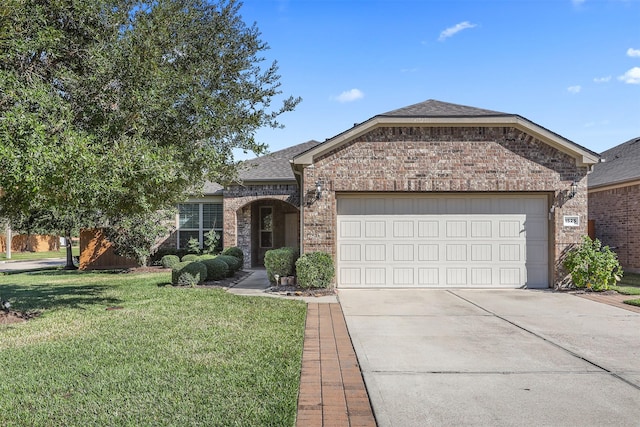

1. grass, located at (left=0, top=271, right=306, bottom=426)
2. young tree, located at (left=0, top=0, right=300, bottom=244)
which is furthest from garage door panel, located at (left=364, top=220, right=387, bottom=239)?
young tree, located at (left=0, top=0, right=300, bottom=244)

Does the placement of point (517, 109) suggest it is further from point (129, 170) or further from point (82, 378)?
point (82, 378)

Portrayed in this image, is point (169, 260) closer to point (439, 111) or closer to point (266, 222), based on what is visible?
point (266, 222)

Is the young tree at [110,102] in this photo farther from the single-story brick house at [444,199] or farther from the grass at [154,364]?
the single-story brick house at [444,199]

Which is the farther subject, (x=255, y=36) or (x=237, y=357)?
(x=255, y=36)

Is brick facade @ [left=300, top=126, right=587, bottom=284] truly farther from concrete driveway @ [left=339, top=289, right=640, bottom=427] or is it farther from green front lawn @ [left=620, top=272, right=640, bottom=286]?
green front lawn @ [left=620, top=272, right=640, bottom=286]

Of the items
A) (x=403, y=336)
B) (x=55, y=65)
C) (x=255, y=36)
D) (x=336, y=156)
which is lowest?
(x=403, y=336)

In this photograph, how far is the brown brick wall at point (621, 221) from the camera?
13.5 m

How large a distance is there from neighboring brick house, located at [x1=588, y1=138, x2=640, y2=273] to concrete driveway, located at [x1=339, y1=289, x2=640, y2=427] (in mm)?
6780

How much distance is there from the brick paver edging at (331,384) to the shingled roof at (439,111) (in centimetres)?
626

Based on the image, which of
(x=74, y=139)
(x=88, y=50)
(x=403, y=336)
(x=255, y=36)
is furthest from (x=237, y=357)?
(x=255, y=36)

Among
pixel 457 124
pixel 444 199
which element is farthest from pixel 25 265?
pixel 457 124

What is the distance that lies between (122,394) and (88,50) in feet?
17.7

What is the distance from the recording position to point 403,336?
614 centimetres

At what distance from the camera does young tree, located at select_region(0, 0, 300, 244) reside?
556cm
